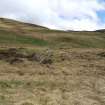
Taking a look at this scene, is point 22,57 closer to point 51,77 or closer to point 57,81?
point 51,77

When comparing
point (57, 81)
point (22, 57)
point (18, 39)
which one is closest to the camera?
point (57, 81)

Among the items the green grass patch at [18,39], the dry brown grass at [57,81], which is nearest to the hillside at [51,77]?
the dry brown grass at [57,81]

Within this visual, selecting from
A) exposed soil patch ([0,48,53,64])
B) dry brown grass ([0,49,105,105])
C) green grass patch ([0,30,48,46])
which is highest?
green grass patch ([0,30,48,46])

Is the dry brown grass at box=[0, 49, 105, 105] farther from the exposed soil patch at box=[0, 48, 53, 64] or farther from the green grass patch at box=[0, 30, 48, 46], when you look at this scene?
the green grass patch at box=[0, 30, 48, 46]

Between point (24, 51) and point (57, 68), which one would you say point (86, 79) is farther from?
point (24, 51)

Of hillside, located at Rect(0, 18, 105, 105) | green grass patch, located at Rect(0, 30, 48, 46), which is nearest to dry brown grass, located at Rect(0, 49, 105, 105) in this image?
hillside, located at Rect(0, 18, 105, 105)

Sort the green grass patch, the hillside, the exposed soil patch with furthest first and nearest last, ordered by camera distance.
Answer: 1. the green grass patch
2. the exposed soil patch
3. the hillside

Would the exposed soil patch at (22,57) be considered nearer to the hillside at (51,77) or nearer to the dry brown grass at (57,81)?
the hillside at (51,77)

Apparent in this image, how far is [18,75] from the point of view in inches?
849

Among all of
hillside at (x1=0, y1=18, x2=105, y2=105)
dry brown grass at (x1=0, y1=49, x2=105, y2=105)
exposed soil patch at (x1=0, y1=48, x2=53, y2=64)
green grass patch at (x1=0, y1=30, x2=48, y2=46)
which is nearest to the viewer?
dry brown grass at (x1=0, y1=49, x2=105, y2=105)

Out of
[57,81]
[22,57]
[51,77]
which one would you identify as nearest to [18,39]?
[22,57]

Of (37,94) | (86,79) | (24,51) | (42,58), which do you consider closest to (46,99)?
(37,94)

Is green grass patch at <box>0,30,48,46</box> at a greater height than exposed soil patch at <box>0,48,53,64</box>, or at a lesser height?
greater

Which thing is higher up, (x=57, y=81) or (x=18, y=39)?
(x=18, y=39)
